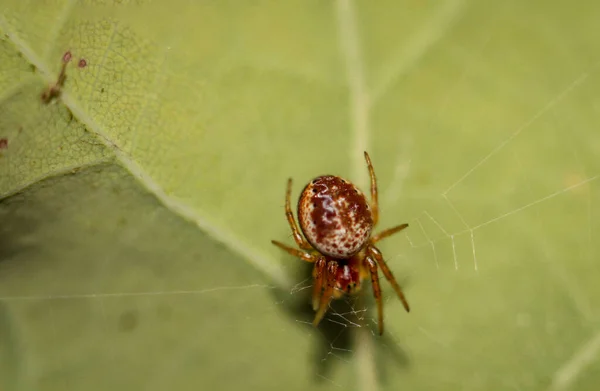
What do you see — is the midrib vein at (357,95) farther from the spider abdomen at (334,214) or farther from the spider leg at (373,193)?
the spider abdomen at (334,214)

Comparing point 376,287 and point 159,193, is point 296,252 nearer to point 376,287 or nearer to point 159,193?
point 376,287

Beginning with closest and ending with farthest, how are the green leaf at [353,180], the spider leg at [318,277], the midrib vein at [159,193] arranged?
the midrib vein at [159,193] → the green leaf at [353,180] → the spider leg at [318,277]

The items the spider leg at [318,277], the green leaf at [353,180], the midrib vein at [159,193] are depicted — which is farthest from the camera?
the spider leg at [318,277]

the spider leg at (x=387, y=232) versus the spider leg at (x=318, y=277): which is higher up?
the spider leg at (x=387, y=232)

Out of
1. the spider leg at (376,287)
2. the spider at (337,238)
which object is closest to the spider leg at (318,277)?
the spider at (337,238)

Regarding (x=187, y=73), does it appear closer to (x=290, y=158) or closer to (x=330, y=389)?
(x=290, y=158)

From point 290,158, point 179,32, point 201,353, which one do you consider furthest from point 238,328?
point 179,32
